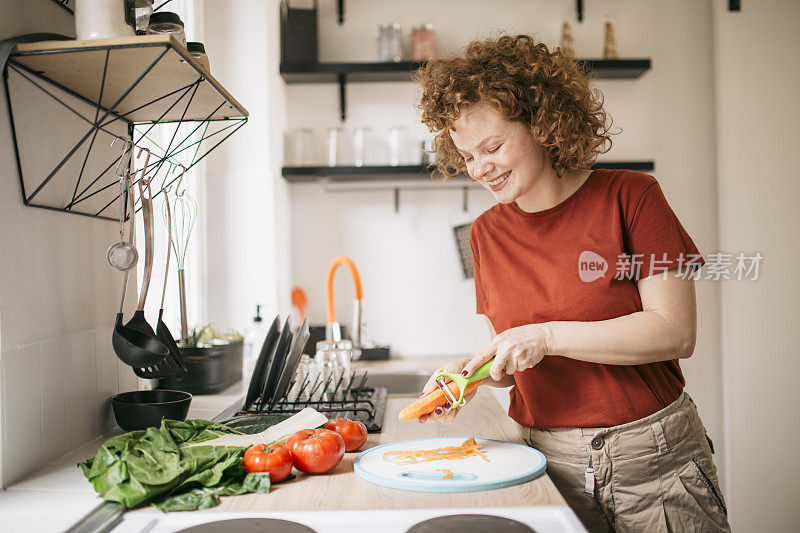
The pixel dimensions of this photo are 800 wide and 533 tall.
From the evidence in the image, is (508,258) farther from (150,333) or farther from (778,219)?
(778,219)

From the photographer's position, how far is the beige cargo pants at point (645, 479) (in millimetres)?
1272

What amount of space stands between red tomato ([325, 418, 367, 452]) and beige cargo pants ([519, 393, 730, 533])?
44cm

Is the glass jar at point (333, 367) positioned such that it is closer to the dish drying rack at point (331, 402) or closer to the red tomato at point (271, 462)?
the dish drying rack at point (331, 402)

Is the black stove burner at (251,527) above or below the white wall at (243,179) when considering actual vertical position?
below

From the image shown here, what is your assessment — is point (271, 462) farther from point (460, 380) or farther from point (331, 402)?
point (331, 402)

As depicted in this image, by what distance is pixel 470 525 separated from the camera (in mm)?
907

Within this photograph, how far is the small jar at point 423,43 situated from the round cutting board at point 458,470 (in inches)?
83.3

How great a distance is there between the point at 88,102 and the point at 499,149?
0.88 metres

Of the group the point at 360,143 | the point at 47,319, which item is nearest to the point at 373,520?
the point at 47,319

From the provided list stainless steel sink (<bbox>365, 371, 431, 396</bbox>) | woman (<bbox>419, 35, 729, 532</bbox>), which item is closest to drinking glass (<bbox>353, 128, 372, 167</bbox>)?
stainless steel sink (<bbox>365, 371, 431, 396</bbox>)

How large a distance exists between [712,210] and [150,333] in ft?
8.54

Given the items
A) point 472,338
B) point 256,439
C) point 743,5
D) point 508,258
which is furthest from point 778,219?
point 256,439

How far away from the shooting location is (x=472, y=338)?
123 inches

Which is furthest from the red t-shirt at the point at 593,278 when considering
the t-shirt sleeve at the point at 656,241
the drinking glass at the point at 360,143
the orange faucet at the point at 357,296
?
the drinking glass at the point at 360,143
